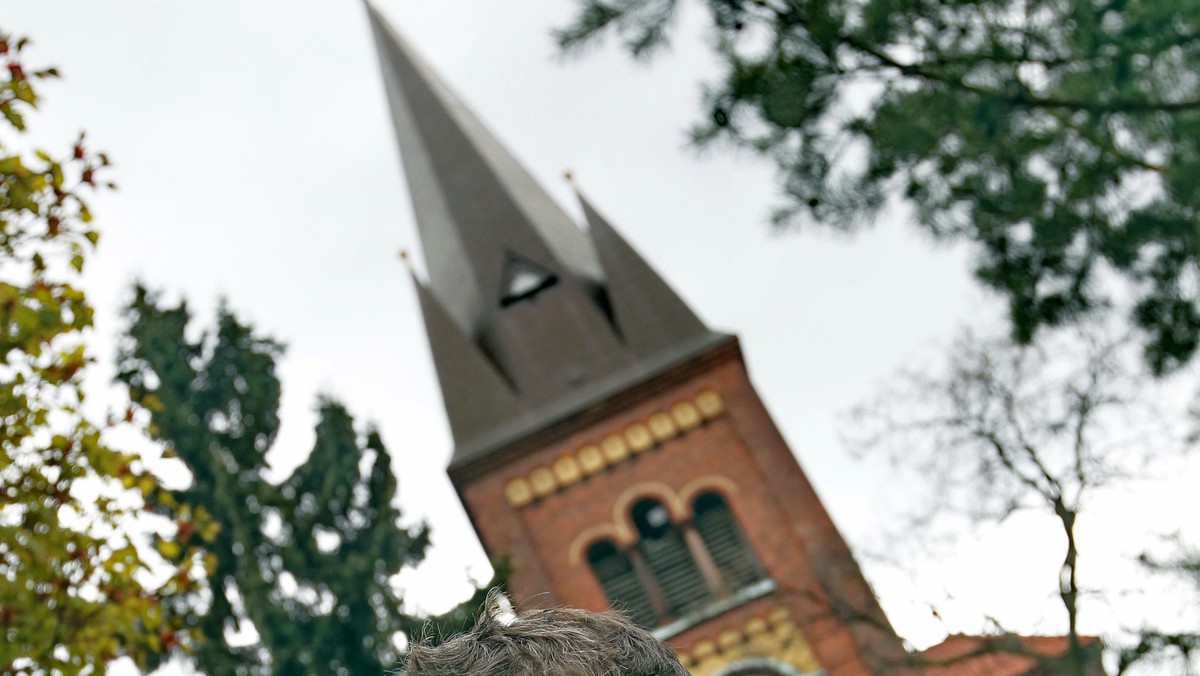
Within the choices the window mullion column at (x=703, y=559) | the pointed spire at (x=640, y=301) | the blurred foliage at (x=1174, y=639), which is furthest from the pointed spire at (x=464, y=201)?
the blurred foliage at (x=1174, y=639)

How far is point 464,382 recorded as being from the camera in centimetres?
2398

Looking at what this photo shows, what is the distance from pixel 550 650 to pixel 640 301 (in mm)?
22418

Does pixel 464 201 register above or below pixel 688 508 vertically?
above

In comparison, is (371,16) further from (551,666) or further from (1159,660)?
(551,666)

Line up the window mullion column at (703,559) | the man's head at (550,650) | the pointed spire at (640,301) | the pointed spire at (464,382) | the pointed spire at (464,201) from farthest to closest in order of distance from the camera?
the pointed spire at (464,201), the pointed spire at (640,301), the pointed spire at (464,382), the window mullion column at (703,559), the man's head at (550,650)

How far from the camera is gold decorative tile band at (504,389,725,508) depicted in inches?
893

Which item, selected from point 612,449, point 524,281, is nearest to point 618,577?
point 612,449

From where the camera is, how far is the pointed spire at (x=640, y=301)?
23875 millimetres

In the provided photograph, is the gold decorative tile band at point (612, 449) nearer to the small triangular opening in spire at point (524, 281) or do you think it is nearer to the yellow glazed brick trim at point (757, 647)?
the yellow glazed brick trim at point (757, 647)

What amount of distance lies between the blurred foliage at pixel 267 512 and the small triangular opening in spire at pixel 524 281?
346 inches

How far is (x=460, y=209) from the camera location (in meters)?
27.0

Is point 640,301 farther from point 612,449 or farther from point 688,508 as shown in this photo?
point 688,508

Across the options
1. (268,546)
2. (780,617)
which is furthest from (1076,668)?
(268,546)

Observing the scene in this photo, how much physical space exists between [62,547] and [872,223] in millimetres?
3780
